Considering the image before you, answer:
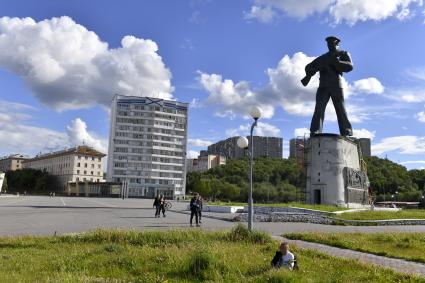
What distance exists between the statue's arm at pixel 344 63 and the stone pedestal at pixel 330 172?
6165mm

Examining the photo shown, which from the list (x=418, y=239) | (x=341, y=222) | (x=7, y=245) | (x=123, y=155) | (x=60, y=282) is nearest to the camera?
(x=60, y=282)

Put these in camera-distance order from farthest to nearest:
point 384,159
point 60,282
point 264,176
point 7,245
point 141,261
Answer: point 264,176 → point 384,159 → point 7,245 → point 141,261 → point 60,282

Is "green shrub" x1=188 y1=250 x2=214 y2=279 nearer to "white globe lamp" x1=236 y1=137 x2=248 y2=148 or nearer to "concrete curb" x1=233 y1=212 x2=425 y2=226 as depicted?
"white globe lamp" x1=236 y1=137 x2=248 y2=148

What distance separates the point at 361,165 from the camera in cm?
4500

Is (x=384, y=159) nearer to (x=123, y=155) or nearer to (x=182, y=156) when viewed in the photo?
(x=182, y=156)

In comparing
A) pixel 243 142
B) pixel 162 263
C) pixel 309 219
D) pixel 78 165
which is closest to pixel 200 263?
pixel 162 263

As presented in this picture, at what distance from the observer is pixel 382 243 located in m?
14.6

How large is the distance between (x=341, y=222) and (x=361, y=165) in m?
22.3

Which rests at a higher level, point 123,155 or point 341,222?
point 123,155

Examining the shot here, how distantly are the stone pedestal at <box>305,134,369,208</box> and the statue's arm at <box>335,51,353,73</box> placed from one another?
617 cm

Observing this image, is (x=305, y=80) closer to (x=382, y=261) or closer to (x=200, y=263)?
(x=382, y=261)

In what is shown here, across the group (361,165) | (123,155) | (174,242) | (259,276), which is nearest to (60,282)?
(259,276)

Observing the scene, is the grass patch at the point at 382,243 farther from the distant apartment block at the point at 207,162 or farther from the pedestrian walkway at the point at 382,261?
the distant apartment block at the point at 207,162

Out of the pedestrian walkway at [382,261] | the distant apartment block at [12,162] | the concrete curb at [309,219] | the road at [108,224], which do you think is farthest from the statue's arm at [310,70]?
the distant apartment block at [12,162]
